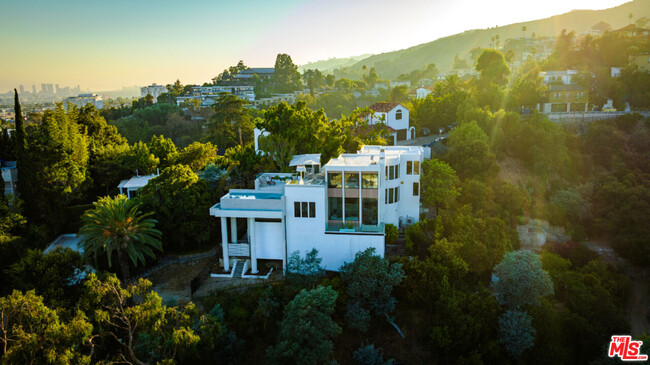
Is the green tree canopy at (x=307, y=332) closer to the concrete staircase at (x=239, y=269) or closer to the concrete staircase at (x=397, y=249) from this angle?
the concrete staircase at (x=239, y=269)

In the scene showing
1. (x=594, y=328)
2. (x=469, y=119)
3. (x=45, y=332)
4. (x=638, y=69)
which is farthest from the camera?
(x=638, y=69)

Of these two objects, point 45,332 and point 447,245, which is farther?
point 447,245

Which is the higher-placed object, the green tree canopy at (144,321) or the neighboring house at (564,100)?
the neighboring house at (564,100)

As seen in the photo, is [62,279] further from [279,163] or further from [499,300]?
[499,300]

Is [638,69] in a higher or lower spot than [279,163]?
higher

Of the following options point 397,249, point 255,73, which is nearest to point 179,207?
point 397,249

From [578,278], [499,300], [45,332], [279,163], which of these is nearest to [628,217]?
[578,278]

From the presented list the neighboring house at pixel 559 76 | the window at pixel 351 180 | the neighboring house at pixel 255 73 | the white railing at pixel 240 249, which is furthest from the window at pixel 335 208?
the neighboring house at pixel 255 73
